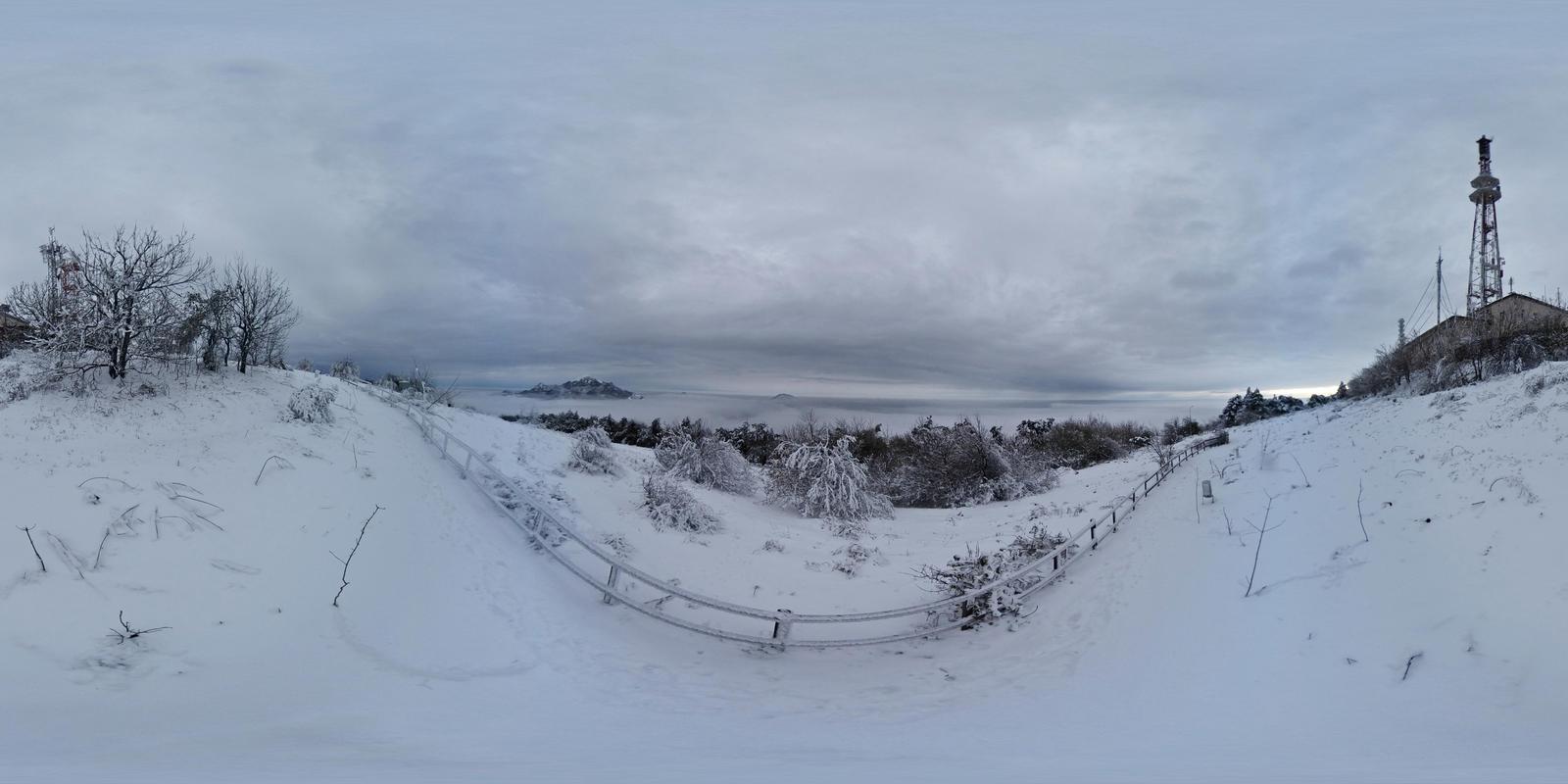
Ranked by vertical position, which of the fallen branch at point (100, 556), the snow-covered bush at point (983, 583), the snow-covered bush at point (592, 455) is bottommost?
the snow-covered bush at point (983, 583)

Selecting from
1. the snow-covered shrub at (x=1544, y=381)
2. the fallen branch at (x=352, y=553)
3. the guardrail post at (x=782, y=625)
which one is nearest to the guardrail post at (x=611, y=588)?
the guardrail post at (x=782, y=625)

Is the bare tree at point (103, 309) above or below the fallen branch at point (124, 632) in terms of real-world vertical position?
above

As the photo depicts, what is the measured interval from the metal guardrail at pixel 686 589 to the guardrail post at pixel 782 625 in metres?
0.01

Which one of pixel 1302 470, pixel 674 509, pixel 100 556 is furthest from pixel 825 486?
pixel 100 556

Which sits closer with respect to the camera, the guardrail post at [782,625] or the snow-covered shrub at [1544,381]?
the guardrail post at [782,625]

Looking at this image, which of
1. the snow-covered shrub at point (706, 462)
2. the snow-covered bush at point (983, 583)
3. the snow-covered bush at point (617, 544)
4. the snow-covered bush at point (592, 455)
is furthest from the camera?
the snow-covered shrub at point (706, 462)

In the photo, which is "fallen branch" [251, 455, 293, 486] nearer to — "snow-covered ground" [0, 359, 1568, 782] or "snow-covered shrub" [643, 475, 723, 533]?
"snow-covered ground" [0, 359, 1568, 782]

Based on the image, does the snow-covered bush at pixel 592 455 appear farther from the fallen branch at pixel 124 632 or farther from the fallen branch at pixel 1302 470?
the fallen branch at pixel 1302 470

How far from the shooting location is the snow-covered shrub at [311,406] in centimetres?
1195

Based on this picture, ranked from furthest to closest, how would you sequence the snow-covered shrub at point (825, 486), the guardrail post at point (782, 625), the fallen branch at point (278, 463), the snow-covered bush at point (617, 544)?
the snow-covered shrub at point (825, 486), the snow-covered bush at point (617, 544), the fallen branch at point (278, 463), the guardrail post at point (782, 625)

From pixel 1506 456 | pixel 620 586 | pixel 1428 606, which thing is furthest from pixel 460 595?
pixel 1506 456

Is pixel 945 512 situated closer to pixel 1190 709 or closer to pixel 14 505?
pixel 1190 709

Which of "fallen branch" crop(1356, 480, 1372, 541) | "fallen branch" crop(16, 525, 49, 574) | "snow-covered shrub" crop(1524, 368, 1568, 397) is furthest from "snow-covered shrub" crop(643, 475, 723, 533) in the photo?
"snow-covered shrub" crop(1524, 368, 1568, 397)

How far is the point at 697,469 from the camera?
19938mm
